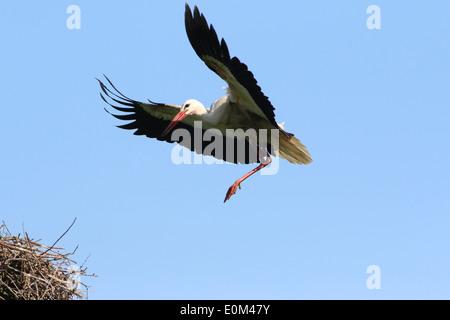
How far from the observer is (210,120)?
800cm

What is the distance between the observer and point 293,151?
8.38 m

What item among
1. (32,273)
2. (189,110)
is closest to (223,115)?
(189,110)

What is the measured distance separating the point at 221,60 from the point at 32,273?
9.41ft

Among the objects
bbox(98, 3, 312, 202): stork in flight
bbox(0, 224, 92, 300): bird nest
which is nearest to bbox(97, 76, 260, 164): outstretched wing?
bbox(98, 3, 312, 202): stork in flight

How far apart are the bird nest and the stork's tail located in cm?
328

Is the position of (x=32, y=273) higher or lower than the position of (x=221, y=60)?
lower

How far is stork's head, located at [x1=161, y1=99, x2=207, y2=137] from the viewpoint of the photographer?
8.07 metres

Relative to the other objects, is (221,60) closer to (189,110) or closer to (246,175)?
(189,110)

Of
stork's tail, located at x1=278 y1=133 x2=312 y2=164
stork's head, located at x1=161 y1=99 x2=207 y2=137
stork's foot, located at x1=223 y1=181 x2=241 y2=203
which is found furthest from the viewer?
stork's tail, located at x1=278 y1=133 x2=312 y2=164

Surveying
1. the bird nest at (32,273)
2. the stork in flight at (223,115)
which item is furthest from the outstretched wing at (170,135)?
the bird nest at (32,273)

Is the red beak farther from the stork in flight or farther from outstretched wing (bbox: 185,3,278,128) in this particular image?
outstretched wing (bbox: 185,3,278,128)
